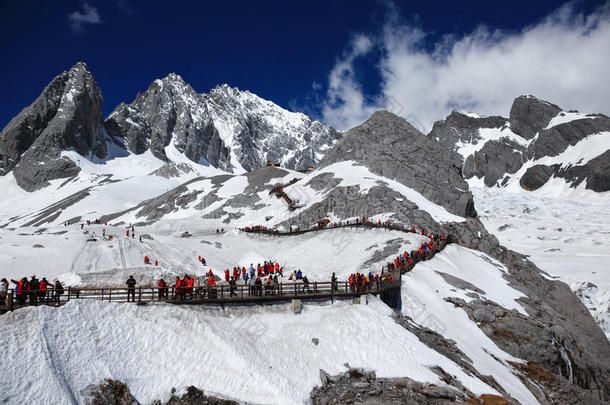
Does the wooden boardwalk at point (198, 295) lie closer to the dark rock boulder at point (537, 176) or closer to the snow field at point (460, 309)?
the snow field at point (460, 309)

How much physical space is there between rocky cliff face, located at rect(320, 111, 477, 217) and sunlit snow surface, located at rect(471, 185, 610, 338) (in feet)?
71.7

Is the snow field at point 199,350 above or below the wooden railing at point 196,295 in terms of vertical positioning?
below

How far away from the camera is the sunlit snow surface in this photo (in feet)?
216

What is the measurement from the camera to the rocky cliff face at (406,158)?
73.4m

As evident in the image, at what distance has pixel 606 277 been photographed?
69.1 meters

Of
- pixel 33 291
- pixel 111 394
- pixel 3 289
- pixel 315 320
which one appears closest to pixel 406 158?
pixel 315 320

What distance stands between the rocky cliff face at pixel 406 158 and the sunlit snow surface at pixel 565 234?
21.9 meters

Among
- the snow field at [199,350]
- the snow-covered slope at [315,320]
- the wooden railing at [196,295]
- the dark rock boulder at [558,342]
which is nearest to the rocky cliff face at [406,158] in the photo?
Answer: the snow-covered slope at [315,320]

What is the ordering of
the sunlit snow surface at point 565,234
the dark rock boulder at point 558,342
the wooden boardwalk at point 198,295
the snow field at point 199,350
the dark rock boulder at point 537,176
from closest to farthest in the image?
the snow field at point 199,350 < the wooden boardwalk at point 198,295 < the dark rock boulder at point 558,342 < the sunlit snow surface at point 565,234 < the dark rock boulder at point 537,176

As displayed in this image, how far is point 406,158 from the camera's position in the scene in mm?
84188

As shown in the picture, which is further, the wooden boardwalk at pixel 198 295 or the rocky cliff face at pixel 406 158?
the rocky cliff face at pixel 406 158

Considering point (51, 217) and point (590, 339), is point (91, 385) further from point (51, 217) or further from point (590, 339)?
point (51, 217)

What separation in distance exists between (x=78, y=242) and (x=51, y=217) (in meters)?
77.1

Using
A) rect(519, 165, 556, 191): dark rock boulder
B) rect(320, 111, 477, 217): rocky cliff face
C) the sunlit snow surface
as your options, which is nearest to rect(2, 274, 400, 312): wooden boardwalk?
rect(320, 111, 477, 217): rocky cliff face
